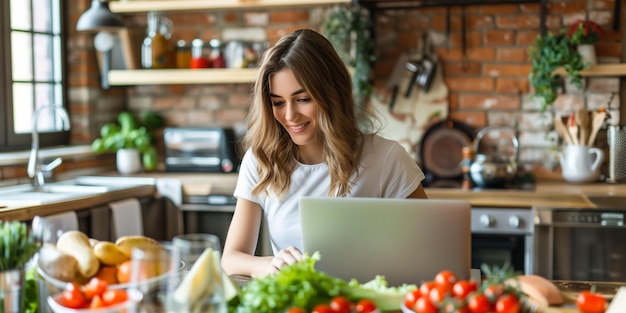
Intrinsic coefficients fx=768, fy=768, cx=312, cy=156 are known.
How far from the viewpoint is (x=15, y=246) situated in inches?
57.6

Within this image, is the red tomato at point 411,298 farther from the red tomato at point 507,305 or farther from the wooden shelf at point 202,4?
the wooden shelf at point 202,4

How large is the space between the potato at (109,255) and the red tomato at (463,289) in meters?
0.68

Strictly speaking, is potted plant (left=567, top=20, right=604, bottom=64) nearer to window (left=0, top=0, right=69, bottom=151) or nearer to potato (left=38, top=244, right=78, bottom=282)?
window (left=0, top=0, right=69, bottom=151)

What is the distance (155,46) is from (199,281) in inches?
129

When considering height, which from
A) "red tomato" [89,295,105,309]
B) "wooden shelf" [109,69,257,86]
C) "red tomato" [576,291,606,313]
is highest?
"wooden shelf" [109,69,257,86]

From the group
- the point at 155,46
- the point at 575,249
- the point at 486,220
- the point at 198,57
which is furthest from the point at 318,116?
the point at 155,46

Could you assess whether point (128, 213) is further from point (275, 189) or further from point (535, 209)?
point (535, 209)

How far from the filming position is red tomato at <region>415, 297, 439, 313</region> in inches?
55.1

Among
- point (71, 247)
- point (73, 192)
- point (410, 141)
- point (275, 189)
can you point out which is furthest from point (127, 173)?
point (71, 247)

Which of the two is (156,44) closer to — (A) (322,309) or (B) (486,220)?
(B) (486,220)

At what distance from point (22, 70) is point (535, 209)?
8.85ft

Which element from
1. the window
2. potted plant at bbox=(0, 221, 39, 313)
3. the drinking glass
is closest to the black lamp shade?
the window

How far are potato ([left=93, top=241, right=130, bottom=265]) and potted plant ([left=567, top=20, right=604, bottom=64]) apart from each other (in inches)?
115

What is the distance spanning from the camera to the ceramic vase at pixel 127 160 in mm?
4391
